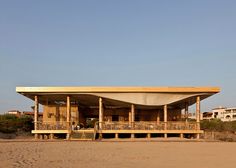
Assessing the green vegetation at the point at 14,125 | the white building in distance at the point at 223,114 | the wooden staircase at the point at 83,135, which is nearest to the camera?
the wooden staircase at the point at 83,135

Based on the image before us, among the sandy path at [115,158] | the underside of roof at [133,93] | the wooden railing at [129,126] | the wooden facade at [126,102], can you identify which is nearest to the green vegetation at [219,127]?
the wooden facade at [126,102]

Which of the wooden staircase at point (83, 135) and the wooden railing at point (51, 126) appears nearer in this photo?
the wooden staircase at point (83, 135)

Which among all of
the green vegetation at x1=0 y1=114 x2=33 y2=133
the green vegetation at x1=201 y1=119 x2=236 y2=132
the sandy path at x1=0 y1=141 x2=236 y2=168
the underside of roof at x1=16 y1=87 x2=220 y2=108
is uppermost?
the underside of roof at x1=16 y1=87 x2=220 y2=108

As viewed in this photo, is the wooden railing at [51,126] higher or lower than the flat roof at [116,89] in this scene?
lower

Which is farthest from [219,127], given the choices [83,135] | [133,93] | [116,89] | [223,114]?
[223,114]

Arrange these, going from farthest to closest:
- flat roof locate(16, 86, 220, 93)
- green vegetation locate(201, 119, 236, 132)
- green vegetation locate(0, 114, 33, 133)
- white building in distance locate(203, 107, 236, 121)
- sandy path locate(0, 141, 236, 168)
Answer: white building in distance locate(203, 107, 236, 121), green vegetation locate(201, 119, 236, 132), green vegetation locate(0, 114, 33, 133), flat roof locate(16, 86, 220, 93), sandy path locate(0, 141, 236, 168)

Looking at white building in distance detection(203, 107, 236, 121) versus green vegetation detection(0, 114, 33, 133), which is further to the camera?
white building in distance detection(203, 107, 236, 121)

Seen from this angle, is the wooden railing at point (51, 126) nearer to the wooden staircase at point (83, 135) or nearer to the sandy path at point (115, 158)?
the wooden staircase at point (83, 135)

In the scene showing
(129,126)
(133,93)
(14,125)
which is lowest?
(14,125)

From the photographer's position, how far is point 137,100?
79.8 feet

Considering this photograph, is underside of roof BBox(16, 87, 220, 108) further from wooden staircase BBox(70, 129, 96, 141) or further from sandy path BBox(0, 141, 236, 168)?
sandy path BBox(0, 141, 236, 168)

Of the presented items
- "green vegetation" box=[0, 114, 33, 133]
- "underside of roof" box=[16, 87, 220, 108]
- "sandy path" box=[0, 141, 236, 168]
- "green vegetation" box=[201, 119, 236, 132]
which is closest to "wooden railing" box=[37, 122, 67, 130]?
"underside of roof" box=[16, 87, 220, 108]

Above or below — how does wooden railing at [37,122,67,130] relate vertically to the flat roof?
below

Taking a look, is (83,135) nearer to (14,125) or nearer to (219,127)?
(14,125)
